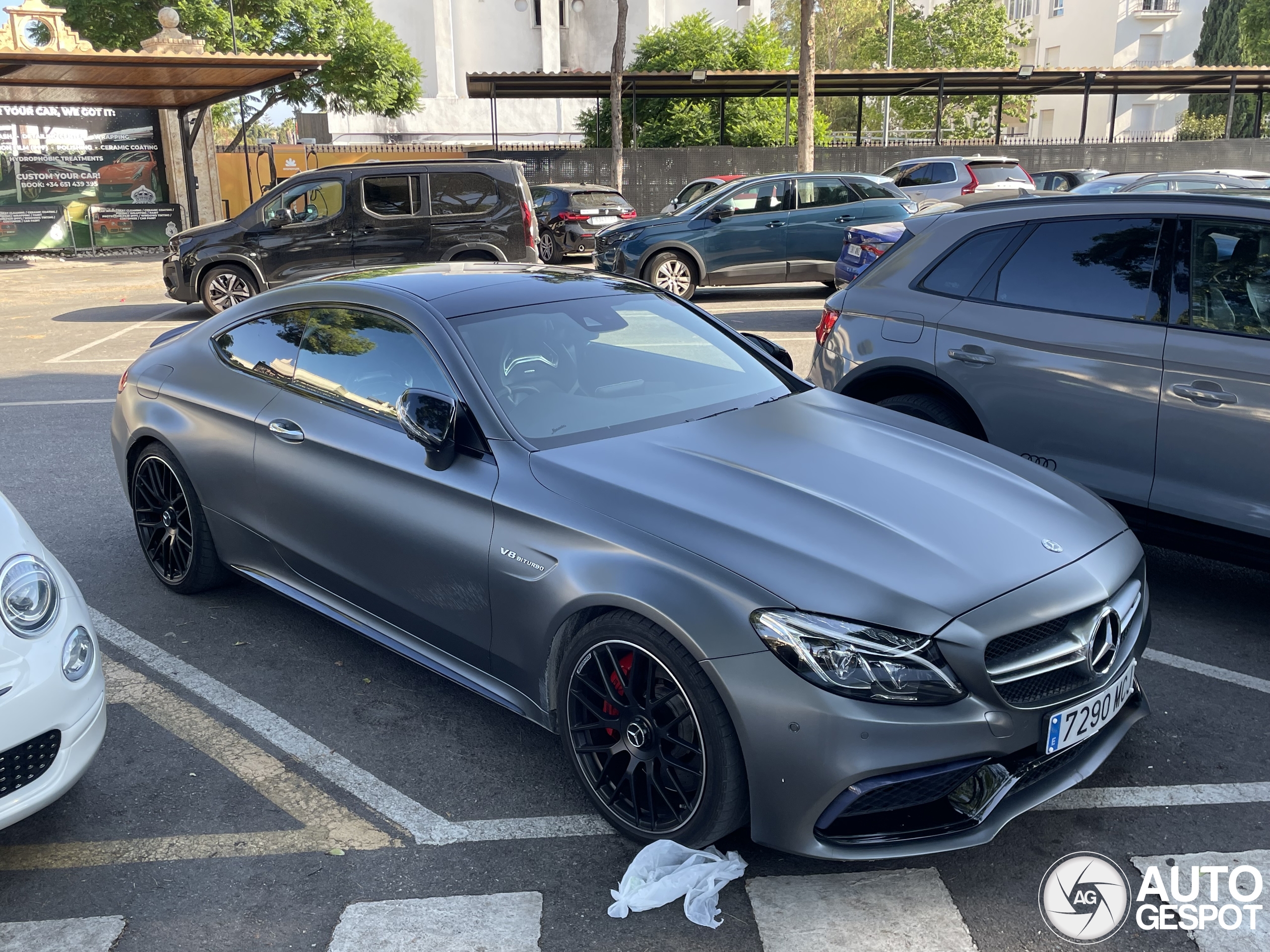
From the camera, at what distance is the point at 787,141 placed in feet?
100

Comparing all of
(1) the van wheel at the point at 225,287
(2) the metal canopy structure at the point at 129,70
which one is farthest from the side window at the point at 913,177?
(1) the van wheel at the point at 225,287

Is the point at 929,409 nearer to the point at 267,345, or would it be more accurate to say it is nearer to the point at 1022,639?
the point at 1022,639

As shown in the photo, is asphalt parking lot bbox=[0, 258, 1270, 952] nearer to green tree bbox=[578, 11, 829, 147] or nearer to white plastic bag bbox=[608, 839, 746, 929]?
white plastic bag bbox=[608, 839, 746, 929]

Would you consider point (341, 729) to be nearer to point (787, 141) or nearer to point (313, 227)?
point (313, 227)

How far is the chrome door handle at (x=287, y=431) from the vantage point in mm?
4133

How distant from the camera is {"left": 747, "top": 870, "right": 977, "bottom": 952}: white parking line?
2717mm

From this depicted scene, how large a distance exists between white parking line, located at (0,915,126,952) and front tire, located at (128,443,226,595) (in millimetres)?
2098

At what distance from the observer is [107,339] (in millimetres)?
12852

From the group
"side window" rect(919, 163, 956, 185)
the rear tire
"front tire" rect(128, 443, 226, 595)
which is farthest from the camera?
"side window" rect(919, 163, 956, 185)

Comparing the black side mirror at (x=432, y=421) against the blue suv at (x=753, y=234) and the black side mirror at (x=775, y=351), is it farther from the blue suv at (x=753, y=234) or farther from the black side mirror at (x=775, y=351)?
the blue suv at (x=753, y=234)

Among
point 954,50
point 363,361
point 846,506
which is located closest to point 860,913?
point 846,506

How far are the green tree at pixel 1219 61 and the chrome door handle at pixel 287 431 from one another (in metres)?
55.5

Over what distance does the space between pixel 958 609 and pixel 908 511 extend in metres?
0.45

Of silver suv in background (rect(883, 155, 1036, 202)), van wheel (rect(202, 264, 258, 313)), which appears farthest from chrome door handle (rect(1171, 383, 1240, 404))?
silver suv in background (rect(883, 155, 1036, 202))
